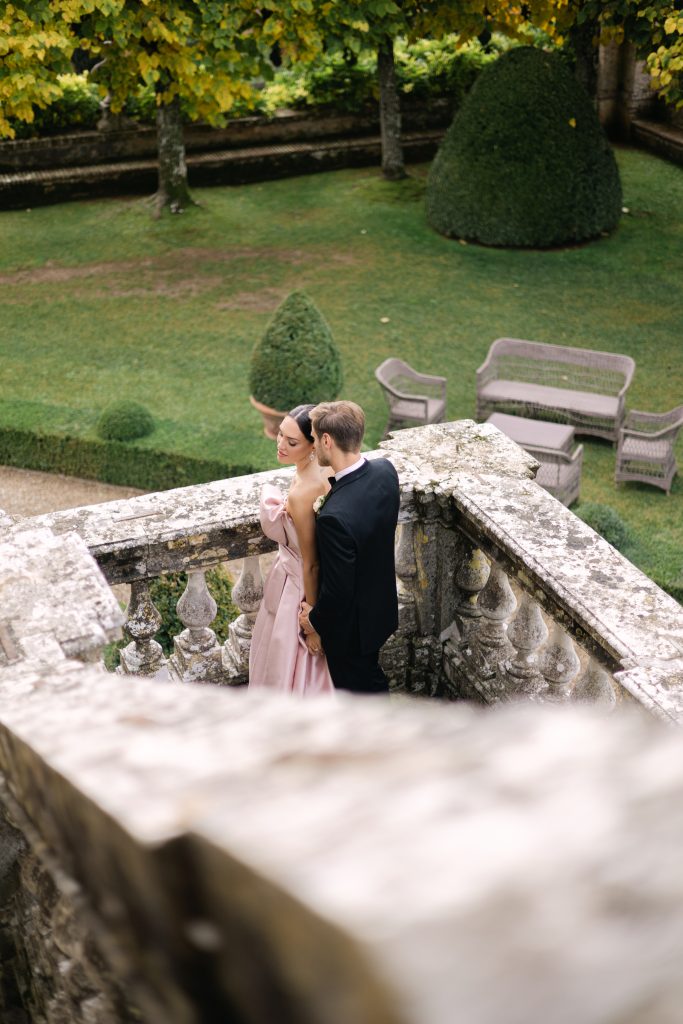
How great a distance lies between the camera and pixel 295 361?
33.5 ft

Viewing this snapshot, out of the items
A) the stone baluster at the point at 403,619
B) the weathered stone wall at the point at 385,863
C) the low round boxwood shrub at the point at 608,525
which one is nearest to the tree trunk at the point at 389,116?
the low round boxwood shrub at the point at 608,525

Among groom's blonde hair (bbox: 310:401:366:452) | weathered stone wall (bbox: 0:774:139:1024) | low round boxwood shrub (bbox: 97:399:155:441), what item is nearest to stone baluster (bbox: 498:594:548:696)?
groom's blonde hair (bbox: 310:401:366:452)

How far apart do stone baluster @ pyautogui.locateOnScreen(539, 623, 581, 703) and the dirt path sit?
7430mm

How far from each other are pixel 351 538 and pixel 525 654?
804 millimetres

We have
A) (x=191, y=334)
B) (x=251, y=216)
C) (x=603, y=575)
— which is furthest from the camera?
(x=251, y=216)

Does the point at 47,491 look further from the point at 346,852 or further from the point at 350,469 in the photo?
the point at 346,852

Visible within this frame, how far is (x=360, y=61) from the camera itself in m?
21.7

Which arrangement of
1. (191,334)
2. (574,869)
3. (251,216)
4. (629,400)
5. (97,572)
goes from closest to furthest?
1. (574,869)
2. (97,572)
3. (629,400)
4. (191,334)
5. (251,216)

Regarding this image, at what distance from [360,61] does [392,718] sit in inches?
893

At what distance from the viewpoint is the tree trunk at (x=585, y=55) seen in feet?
61.9

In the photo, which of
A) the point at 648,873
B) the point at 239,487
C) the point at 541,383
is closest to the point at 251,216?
the point at 541,383

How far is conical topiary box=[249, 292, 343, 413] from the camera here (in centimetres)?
1022

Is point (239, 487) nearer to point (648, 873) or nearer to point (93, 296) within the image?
point (648, 873)

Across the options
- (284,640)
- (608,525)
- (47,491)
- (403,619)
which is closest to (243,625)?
(284,640)
